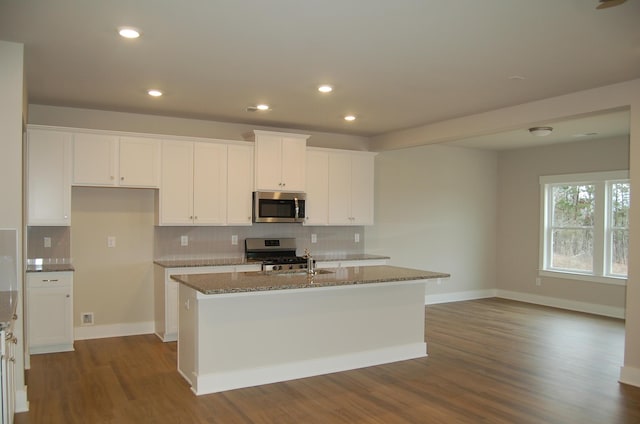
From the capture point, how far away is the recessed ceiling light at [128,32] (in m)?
3.24

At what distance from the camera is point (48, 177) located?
5.19 metres

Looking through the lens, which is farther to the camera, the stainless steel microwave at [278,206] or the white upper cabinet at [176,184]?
the stainless steel microwave at [278,206]

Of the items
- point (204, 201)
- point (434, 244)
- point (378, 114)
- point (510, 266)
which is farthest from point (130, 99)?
point (510, 266)

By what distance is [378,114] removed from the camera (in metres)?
5.88

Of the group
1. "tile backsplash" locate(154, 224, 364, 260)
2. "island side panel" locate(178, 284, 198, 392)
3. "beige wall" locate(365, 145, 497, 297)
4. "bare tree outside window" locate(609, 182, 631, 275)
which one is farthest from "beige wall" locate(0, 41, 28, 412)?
"bare tree outside window" locate(609, 182, 631, 275)

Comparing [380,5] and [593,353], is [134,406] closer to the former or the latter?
[380,5]

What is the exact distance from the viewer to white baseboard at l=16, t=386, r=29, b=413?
141 inches

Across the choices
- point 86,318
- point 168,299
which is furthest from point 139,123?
point 86,318

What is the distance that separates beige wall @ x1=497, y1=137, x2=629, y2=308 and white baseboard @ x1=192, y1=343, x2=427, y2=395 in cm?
401

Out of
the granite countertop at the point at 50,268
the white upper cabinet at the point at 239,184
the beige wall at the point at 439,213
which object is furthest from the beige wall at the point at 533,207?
the granite countertop at the point at 50,268

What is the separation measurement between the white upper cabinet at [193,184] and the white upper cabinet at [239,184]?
0.06 metres

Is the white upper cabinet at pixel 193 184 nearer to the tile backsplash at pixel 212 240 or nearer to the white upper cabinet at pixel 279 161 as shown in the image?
the tile backsplash at pixel 212 240

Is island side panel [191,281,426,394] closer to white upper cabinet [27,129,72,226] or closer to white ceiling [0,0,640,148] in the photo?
white ceiling [0,0,640,148]

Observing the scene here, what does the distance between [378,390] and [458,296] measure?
15.9 feet
